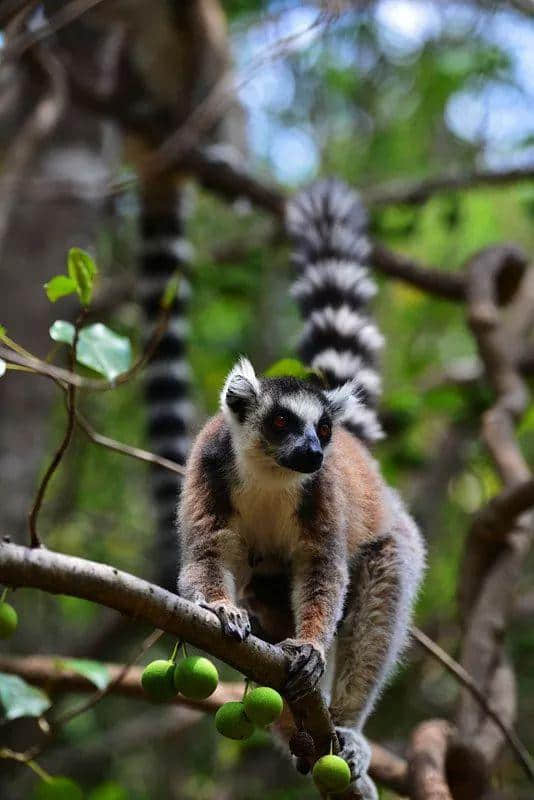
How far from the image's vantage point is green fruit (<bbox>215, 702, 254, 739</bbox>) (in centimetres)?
242

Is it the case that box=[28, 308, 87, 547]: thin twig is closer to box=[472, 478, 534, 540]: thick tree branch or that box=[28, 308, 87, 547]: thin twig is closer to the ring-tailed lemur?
the ring-tailed lemur

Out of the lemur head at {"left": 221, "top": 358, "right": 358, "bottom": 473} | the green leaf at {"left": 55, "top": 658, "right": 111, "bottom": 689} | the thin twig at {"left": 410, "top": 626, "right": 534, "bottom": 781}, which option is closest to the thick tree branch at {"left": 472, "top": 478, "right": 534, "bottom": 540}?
the thin twig at {"left": 410, "top": 626, "right": 534, "bottom": 781}

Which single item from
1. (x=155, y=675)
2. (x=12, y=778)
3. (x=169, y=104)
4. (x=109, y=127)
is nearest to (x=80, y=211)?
(x=109, y=127)

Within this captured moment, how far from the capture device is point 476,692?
390cm

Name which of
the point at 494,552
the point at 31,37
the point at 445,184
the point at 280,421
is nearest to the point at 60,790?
the point at 280,421

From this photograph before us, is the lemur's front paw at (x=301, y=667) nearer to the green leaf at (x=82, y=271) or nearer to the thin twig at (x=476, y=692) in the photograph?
the thin twig at (x=476, y=692)

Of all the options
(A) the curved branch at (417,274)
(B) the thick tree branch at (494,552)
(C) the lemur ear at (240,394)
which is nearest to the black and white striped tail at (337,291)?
(C) the lemur ear at (240,394)

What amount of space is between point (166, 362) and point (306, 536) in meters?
4.19

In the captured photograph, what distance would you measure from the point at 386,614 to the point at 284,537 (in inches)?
22.1

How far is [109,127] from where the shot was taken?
26.2 feet

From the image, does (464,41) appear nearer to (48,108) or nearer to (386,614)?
(48,108)

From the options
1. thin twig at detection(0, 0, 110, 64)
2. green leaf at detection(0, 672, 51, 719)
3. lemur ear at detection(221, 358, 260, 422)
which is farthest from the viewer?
lemur ear at detection(221, 358, 260, 422)

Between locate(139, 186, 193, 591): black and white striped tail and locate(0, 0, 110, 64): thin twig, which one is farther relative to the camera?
locate(139, 186, 193, 591): black and white striped tail

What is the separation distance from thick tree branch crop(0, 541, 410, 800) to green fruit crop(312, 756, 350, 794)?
28 cm
